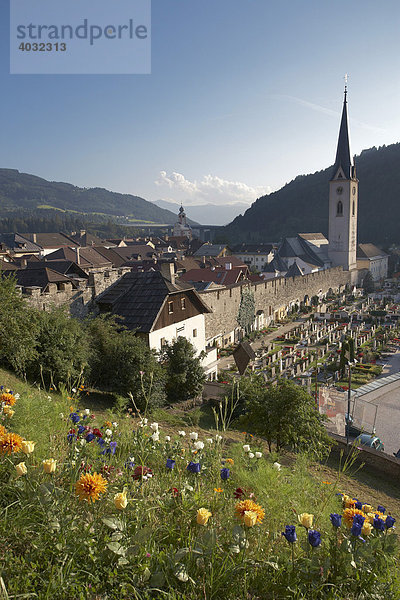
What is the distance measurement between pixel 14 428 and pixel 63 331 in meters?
7.66

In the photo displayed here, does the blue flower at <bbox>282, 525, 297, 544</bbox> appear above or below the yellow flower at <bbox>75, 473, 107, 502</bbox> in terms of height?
below

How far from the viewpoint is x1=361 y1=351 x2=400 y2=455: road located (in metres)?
15.7

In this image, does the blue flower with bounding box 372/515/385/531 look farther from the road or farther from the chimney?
the chimney

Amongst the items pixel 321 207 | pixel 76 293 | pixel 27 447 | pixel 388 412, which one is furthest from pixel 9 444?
pixel 321 207

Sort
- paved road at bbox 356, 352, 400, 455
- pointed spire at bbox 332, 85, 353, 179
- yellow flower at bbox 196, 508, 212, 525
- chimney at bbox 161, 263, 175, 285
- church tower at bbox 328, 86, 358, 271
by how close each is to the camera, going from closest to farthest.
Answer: yellow flower at bbox 196, 508, 212, 525
paved road at bbox 356, 352, 400, 455
chimney at bbox 161, 263, 175, 285
pointed spire at bbox 332, 85, 353, 179
church tower at bbox 328, 86, 358, 271

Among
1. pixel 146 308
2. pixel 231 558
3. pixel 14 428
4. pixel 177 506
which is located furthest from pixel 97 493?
pixel 146 308

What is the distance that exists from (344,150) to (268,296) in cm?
4470

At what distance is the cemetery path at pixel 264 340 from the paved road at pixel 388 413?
870 cm

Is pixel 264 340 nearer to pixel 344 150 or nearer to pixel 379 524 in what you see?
pixel 379 524

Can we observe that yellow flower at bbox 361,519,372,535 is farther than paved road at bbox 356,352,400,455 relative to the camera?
No

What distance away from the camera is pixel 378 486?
10.3 metres

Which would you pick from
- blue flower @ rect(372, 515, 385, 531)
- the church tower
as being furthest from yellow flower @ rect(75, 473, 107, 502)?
the church tower

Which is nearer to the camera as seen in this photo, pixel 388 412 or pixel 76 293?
pixel 76 293

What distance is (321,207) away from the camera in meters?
156
